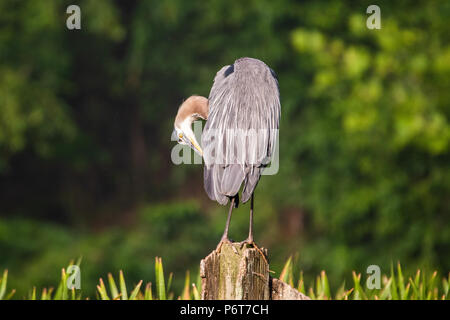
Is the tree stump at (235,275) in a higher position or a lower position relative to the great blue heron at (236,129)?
lower

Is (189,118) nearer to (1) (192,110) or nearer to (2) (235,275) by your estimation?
(1) (192,110)

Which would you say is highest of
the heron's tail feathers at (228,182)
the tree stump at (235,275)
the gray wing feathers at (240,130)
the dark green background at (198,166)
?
the dark green background at (198,166)

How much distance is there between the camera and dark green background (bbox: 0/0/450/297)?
10234 mm

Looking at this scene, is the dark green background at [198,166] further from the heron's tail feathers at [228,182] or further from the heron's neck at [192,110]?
the heron's tail feathers at [228,182]

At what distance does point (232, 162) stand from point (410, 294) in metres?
2.16

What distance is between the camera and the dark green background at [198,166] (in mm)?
10234

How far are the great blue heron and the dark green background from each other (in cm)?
632

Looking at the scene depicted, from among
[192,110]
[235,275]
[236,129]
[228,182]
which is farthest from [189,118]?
[235,275]

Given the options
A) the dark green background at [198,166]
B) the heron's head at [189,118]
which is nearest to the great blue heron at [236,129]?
the heron's head at [189,118]

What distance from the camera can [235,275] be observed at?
2.85 metres

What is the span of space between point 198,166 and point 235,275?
33.8 ft

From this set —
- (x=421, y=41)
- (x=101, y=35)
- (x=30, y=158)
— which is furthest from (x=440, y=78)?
(x=30, y=158)

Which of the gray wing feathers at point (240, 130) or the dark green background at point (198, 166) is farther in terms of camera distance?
the dark green background at point (198, 166)
